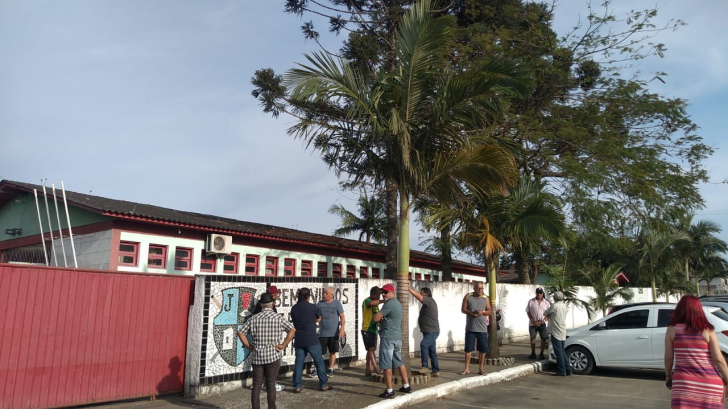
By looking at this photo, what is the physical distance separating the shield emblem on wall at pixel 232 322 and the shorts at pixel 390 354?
2.40 meters

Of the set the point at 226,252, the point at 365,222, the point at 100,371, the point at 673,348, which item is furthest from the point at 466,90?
the point at 365,222

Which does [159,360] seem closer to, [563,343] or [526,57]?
[563,343]

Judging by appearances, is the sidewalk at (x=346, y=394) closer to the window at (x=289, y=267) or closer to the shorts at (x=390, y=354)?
the shorts at (x=390, y=354)

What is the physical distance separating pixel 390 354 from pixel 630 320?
5.97 meters

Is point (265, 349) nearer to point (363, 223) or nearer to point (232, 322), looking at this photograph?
point (232, 322)

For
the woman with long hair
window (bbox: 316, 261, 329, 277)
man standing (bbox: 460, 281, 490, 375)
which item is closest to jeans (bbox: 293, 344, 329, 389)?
man standing (bbox: 460, 281, 490, 375)

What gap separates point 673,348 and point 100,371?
25.0ft

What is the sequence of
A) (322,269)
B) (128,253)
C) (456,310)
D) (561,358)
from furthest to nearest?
(322,269)
(128,253)
(456,310)
(561,358)

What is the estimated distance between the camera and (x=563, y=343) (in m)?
11.9

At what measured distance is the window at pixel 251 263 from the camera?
18.7 m

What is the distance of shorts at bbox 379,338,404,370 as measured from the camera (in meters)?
8.38

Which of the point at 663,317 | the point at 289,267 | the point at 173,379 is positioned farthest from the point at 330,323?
the point at 289,267

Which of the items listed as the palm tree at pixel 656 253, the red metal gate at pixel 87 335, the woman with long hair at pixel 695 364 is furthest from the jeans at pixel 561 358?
the palm tree at pixel 656 253

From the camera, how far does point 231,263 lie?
1833cm
